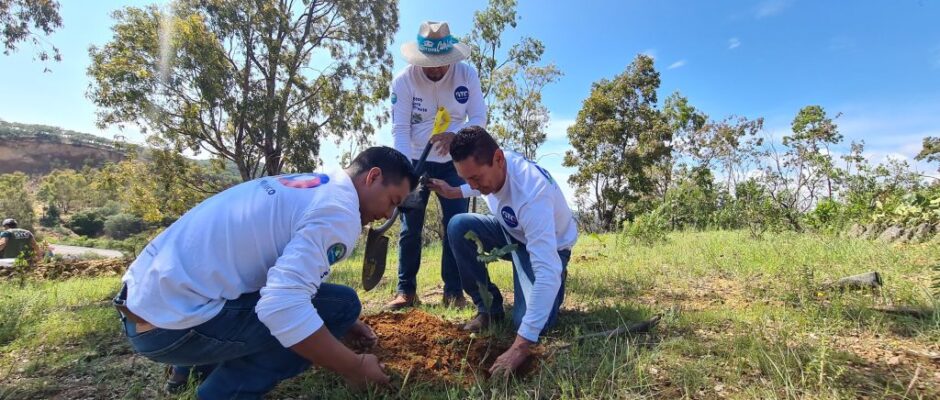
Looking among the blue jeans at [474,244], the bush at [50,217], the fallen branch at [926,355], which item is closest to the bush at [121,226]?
the bush at [50,217]

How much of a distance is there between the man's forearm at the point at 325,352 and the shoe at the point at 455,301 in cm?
165

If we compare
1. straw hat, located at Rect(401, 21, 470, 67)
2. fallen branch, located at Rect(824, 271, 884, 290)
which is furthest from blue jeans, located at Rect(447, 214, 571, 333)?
fallen branch, located at Rect(824, 271, 884, 290)

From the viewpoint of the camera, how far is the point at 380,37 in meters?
18.6

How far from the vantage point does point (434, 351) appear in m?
2.20

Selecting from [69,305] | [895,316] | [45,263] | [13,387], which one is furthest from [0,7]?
[895,316]

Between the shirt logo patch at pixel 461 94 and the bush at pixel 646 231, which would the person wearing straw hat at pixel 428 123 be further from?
the bush at pixel 646 231

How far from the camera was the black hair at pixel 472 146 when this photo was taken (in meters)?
2.14

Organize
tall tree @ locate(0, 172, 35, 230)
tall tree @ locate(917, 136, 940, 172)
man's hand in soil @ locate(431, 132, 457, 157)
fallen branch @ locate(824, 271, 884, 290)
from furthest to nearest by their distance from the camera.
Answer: tall tree @ locate(0, 172, 35, 230), tall tree @ locate(917, 136, 940, 172), man's hand in soil @ locate(431, 132, 457, 157), fallen branch @ locate(824, 271, 884, 290)

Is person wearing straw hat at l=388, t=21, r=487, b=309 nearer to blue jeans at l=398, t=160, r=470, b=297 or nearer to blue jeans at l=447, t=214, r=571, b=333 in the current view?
blue jeans at l=398, t=160, r=470, b=297

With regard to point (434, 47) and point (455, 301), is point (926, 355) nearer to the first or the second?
point (455, 301)

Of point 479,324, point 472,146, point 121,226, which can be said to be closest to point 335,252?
point 472,146

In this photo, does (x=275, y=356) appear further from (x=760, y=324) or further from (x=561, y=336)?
(x=760, y=324)

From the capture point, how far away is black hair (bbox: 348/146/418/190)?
1.81 m

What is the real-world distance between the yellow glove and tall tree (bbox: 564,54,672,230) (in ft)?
55.7
